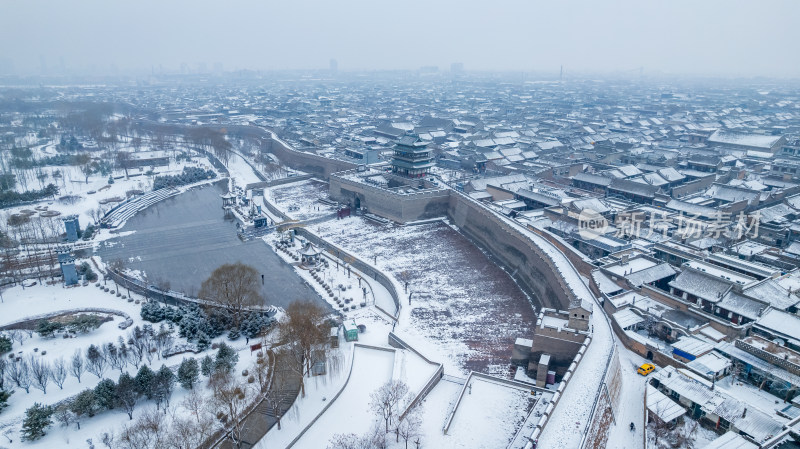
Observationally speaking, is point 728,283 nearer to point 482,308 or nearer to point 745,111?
point 482,308

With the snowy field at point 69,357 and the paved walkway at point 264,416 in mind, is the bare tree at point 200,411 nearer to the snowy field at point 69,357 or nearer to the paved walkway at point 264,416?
the snowy field at point 69,357

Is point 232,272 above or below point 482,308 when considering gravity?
above

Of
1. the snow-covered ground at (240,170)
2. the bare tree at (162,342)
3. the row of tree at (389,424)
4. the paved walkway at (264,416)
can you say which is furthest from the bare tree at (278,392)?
the snow-covered ground at (240,170)

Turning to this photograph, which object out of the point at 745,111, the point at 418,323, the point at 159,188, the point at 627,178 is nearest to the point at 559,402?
the point at 418,323

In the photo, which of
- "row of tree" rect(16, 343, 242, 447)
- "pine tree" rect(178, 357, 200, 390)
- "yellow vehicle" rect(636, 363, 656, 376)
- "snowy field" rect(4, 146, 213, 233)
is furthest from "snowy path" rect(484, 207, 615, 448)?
"snowy field" rect(4, 146, 213, 233)

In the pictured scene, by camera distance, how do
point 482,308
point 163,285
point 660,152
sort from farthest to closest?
1. point 660,152
2. point 163,285
3. point 482,308

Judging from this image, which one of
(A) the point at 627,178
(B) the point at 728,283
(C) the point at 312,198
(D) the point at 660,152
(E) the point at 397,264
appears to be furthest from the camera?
(D) the point at 660,152
